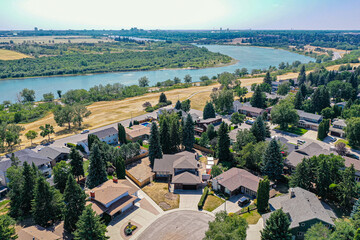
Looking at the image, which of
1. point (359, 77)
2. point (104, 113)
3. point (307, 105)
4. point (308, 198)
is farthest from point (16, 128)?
point (359, 77)

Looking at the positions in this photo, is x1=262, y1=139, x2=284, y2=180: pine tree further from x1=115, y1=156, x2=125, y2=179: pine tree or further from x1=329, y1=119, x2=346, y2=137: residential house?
x1=329, y1=119, x2=346, y2=137: residential house

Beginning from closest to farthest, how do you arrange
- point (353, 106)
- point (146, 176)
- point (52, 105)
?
1. point (146, 176)
2. point (353, 106)
3. point (52, 105)

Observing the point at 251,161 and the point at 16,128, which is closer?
the point at 251,161

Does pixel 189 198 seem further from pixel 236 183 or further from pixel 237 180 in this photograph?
pixel 237 180

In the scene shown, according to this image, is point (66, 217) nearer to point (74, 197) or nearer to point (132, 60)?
point (74, 197)

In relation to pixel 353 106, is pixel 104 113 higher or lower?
lower

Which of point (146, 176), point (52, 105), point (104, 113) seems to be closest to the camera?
point (146, 176)

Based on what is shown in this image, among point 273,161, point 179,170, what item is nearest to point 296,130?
point 273,161
